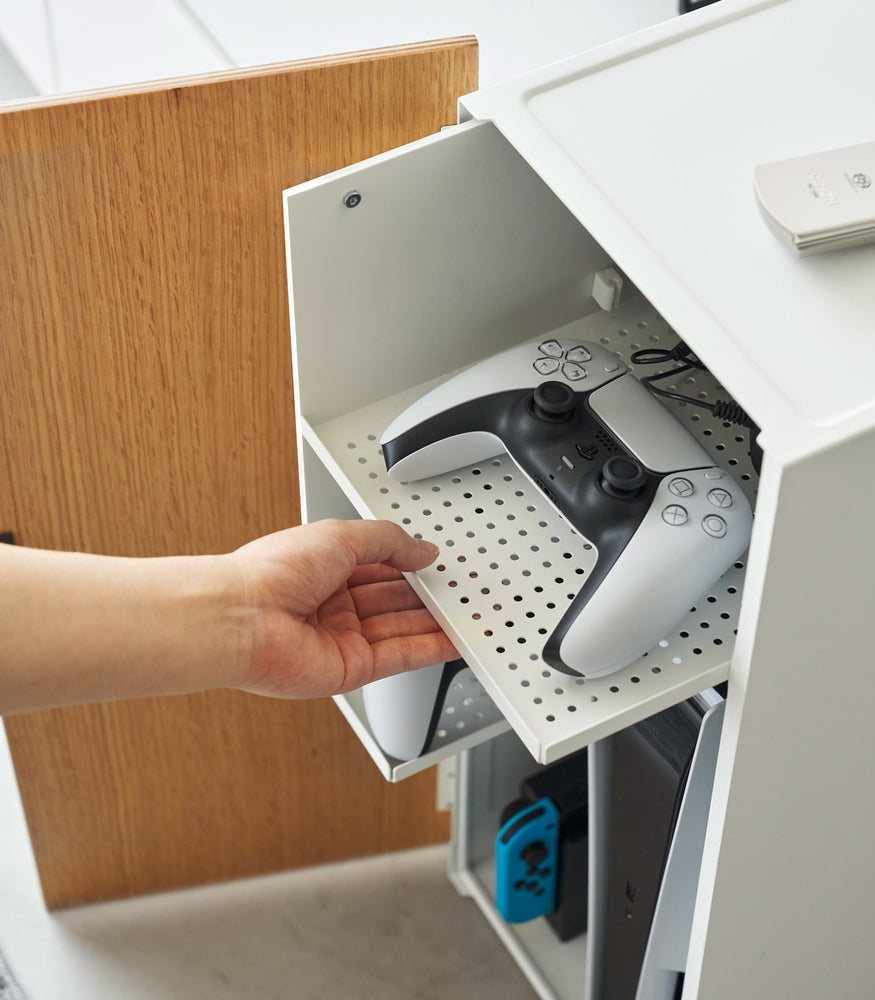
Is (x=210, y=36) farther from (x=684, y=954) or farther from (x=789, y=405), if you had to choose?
(x=684, y=954)

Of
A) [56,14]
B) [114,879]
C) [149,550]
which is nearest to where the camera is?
[149,550]

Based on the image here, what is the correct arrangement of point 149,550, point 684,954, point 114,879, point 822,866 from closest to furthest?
point 822,866 → point 684,954 → point 149,550 → point 114,879

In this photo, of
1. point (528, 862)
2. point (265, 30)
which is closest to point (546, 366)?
point (265, 30)

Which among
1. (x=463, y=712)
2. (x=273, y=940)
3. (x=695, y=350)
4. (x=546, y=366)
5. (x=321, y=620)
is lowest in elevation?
(x=273, y=940)

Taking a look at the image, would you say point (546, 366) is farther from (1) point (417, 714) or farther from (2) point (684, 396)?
(1) point (417, 714)

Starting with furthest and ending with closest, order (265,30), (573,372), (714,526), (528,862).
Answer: (528,862) → (265,30) → (573,372) → (714,526)

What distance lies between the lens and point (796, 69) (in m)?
0.78

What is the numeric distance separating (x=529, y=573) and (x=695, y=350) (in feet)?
0.81

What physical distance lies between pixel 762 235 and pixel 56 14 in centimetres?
97

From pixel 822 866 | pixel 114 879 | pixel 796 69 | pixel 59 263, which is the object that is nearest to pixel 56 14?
pixel 59 263

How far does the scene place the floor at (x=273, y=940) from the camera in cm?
150

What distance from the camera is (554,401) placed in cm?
84

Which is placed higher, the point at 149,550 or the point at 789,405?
the point at 789,405

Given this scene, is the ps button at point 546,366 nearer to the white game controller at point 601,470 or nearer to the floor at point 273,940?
the white game controller at point 601,470
